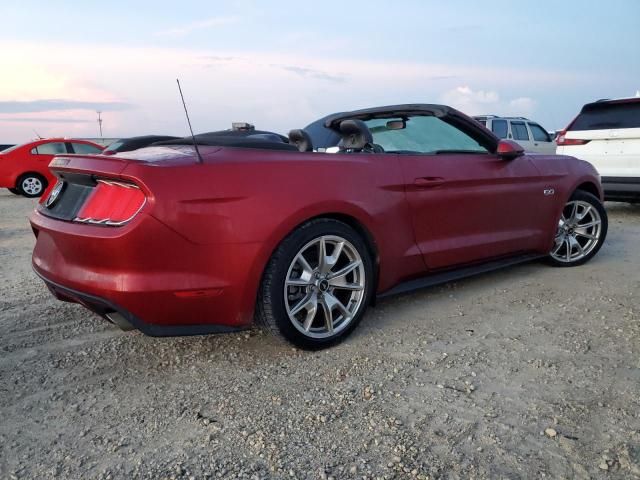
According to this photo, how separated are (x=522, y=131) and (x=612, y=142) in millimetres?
7875

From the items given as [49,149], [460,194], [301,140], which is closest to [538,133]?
[49,149]

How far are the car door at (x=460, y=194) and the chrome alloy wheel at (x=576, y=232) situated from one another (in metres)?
0.59

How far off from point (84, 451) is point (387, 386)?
1.35 meters

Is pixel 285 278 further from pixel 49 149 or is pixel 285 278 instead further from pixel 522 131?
pixel 522 131

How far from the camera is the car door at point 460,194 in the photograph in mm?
3557

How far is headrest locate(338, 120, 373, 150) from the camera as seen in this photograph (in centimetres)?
359

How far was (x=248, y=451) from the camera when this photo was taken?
2148 millimetres

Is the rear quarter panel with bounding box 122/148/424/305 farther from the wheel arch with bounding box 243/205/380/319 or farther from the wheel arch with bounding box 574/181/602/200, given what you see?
the wheel arch with bounding box 574/181/602/200

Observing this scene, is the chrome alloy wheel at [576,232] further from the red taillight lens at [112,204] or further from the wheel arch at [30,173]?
the wheel arch at [30,173]

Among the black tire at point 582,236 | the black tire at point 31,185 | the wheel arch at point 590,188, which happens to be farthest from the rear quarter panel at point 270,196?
the black tire at point 31,185

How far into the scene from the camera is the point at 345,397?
8.42 feet

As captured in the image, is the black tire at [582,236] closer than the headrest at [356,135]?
No

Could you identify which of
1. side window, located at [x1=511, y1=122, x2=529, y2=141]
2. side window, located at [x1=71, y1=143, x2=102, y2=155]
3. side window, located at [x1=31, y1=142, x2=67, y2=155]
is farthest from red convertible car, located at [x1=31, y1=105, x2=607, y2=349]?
side window, located at [x1=71, y1=143, x2=102, y2=155]

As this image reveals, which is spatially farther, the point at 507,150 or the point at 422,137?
the point at 507,150
